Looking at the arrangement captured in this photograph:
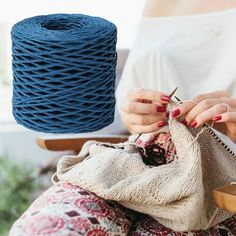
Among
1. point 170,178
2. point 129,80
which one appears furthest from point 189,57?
point 170,178

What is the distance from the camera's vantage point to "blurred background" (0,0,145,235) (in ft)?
5.76

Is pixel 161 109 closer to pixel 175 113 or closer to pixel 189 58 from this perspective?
pixel 175 113

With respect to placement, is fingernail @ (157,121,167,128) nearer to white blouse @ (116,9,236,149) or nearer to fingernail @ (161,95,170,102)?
fingernail @ (161,95,170,102)

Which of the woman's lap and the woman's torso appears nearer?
the woman's lap

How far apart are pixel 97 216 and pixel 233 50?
0.55 m

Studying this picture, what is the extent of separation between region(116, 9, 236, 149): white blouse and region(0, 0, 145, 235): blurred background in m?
0.31

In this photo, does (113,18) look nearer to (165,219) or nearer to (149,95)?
(149,95)

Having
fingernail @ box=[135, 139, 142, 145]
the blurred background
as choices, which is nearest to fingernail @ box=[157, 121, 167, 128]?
fingernail @ box=[135, 139, 142, 145]

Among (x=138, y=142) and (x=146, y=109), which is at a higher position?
(x=146, y=109)

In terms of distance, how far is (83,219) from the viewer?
965mm

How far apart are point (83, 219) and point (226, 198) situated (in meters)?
0.23

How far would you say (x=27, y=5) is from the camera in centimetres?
171

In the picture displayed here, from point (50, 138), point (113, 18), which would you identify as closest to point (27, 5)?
point (113, 18)

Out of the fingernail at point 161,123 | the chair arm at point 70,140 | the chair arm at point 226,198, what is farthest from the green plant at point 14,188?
the chair arm at point 226,198
